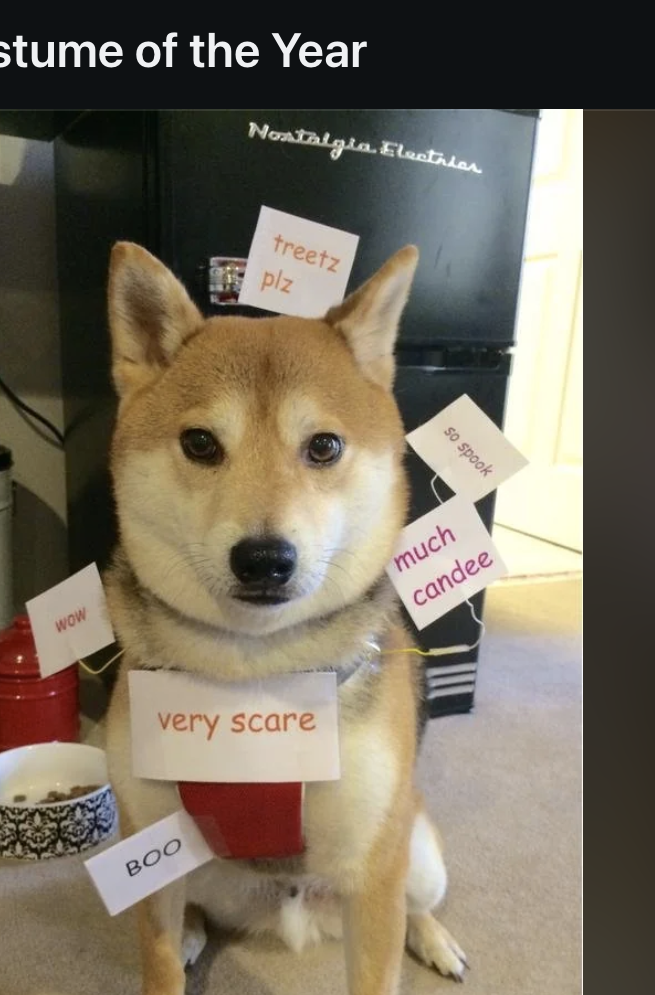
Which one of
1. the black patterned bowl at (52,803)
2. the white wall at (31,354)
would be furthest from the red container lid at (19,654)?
the white wall at (31,354)

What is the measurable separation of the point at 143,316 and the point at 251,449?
0.22 m

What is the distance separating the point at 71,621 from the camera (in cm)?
103

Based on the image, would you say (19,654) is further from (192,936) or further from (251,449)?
(251,449)

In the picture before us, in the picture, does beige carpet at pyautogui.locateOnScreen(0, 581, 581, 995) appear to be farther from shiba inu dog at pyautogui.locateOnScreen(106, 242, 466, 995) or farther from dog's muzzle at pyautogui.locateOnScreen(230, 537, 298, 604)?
dog's muzzle at pyautogui.locateOnScreen(230, 537, 298, 604)

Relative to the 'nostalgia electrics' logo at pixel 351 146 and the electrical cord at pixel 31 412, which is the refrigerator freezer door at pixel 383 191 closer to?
the 'nostalgia electrics' logo at pixel 351 146

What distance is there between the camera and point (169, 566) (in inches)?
34.1

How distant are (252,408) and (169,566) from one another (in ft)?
0.63

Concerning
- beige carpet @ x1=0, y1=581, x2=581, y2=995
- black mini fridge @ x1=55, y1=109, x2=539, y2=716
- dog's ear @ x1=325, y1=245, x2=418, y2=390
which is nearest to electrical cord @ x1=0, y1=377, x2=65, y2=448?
black mini fridge @ x1=55, y1=109, x2=539, y2=716

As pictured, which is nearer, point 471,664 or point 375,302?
point 375,302

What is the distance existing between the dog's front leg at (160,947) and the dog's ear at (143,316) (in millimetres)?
604

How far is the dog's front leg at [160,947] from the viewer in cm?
94
